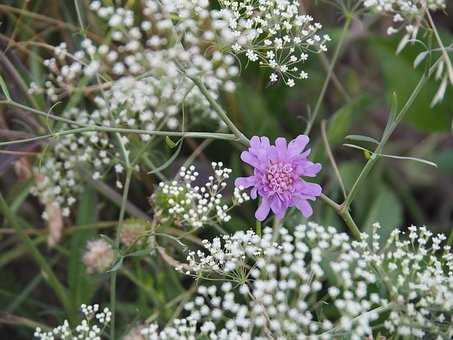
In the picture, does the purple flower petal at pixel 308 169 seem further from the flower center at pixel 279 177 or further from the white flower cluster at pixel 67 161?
the white flower cluster at pixel 67 161

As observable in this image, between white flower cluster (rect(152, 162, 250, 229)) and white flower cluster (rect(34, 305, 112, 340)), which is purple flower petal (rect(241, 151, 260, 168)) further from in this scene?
white flower cluster (rect(34, 305, 112, 340))

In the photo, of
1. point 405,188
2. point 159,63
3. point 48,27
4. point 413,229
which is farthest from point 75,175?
point 405,188

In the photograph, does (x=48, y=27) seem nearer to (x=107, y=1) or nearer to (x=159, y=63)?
(x=107, y=1)

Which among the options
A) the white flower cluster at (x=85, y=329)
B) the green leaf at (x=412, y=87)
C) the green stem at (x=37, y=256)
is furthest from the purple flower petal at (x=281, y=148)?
the green leaf at (x=412, y=87)

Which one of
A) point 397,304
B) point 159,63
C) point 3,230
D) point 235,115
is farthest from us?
point 235,115

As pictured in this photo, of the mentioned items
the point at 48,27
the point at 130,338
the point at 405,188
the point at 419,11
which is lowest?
the point at 405,188

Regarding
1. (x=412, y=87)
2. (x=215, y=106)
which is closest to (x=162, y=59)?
(x=215, y=106)
